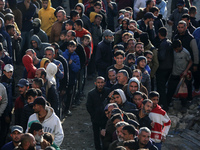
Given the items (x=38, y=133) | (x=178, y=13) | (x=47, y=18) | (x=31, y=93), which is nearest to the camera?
(x=38, y=133)

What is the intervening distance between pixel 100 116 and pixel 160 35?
3.62 metres

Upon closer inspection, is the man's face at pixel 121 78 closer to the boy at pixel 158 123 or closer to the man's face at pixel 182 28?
the boy at pixel 158 123

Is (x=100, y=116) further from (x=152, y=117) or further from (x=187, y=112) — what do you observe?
(x=187, y=112)

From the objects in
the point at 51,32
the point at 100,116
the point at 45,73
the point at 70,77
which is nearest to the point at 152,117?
the point at 100,116

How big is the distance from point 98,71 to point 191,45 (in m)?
2.58

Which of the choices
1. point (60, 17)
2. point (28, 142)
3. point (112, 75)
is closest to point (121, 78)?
point (112, 75)

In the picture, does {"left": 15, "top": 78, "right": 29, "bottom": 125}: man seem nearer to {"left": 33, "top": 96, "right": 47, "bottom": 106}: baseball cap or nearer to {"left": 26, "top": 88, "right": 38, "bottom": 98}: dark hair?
{"left": 26, "top": 88, "right": 38, "bottom": 98}: dark hair

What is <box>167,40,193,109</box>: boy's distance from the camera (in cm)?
1334

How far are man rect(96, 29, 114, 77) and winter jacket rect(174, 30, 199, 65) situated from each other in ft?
6.40

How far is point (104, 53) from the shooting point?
13656mm

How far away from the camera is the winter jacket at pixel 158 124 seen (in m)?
10.3

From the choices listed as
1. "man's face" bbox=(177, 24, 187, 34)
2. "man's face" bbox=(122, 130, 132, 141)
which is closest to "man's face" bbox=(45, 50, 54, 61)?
"man's face" bbox=(177, 24, 187, 34)

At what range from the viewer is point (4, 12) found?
575 inches

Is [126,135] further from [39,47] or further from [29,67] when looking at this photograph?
[39,47]
